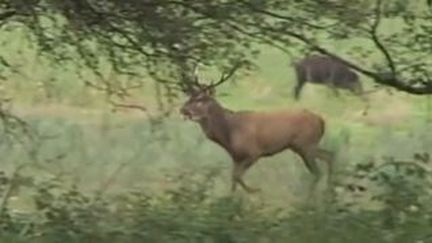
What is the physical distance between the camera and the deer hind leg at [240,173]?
31.8 feet

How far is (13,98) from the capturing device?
10.3 meters

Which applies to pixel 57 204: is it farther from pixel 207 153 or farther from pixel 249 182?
pixel 207 153

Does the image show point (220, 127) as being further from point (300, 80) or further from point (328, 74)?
point (300, 80)

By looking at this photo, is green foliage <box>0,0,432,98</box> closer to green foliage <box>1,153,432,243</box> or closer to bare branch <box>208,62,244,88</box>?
bare branch <box>208,62,244,88</box>

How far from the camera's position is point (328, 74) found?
12883 mm

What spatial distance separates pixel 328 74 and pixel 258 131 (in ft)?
3.54

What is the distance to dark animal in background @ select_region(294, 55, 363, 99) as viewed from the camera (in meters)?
11.2

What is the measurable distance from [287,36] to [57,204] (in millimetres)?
1654

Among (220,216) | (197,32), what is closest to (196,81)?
(197,32)

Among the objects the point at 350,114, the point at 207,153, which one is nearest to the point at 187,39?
the point at 207,153

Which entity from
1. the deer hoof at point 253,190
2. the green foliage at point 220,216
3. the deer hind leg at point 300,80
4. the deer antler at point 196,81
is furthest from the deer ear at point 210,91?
the deer hind leg at point 300,80

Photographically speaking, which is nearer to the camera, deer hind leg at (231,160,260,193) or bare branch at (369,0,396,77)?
bare branch at (369,0,396,77)

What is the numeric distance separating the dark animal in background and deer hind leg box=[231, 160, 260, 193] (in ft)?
2.82

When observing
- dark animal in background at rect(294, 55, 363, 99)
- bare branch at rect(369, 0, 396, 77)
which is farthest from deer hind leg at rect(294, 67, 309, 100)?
bare branch at rect(369, 0, 396, 77)
